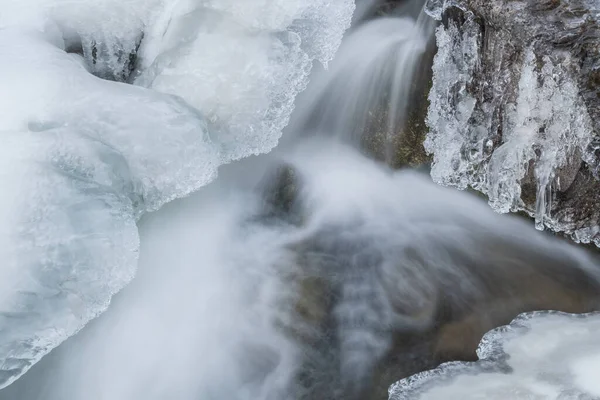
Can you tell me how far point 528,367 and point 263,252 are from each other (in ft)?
5.88

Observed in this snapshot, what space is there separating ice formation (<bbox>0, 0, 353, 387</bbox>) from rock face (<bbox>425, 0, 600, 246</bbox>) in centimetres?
87

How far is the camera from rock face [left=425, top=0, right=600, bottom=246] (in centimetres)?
302

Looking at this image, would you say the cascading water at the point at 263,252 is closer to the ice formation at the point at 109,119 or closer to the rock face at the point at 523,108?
the ice formation at the point at 109,119

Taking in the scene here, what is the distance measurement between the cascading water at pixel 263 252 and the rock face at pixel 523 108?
0.24 metres

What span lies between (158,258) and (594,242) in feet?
9.46

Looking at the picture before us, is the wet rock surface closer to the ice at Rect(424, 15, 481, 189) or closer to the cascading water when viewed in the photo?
the cascading water

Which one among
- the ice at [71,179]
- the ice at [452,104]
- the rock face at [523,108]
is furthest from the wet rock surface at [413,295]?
the ice at [71,179]

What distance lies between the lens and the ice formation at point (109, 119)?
8.69 feet

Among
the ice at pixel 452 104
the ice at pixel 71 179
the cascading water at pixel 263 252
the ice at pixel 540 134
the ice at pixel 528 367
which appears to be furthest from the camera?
the ice at pixel 452 104

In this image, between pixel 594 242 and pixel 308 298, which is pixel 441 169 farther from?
pixel 308 298

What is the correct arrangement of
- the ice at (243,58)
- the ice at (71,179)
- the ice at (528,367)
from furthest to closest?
the ice at (243,58)
the ice at (528,367)
the ice at (71,179)

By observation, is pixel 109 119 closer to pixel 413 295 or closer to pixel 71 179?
pixel 71 179

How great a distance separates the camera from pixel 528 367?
309 cm

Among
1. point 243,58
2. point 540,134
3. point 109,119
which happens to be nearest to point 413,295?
point 540,134
